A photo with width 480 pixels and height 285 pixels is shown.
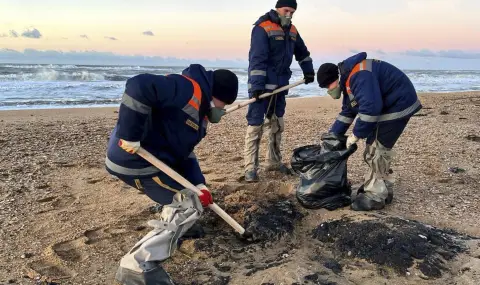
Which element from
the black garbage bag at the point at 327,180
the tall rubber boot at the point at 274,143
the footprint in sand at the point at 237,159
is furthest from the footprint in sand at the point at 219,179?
the black garbage bag at the point at 327,180

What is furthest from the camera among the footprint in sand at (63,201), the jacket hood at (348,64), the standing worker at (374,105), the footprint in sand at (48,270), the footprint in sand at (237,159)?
the footprint in sand at (237,159)

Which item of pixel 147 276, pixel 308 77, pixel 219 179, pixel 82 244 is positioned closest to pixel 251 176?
pixel 219 179

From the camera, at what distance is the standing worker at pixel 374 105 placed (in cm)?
411

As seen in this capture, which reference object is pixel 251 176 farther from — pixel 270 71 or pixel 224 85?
pixel 224 85

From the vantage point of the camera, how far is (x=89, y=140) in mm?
7879

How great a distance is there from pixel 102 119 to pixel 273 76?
6206mm

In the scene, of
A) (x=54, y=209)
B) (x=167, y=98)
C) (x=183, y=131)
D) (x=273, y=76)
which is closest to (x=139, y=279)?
(x=183, y=131)

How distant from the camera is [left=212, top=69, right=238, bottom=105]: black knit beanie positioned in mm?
3156

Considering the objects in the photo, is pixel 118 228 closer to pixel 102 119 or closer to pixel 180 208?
pixel 180 208

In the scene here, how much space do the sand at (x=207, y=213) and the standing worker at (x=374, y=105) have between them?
29 cm

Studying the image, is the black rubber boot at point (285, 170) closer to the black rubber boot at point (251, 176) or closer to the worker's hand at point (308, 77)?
the black rubber boot at point (251, 176)

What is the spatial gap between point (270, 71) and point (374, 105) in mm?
1730

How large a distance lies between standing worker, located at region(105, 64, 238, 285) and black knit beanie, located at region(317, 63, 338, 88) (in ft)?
4.98

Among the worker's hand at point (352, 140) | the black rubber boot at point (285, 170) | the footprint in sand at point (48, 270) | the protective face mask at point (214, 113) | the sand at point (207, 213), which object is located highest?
the protective face mask at point (214, 113)
